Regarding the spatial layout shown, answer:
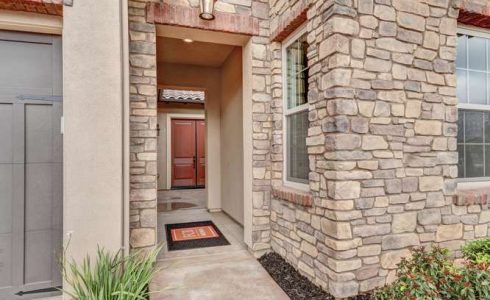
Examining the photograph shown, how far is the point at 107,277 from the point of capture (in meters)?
2.18

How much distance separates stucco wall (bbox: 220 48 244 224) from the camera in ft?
15.4

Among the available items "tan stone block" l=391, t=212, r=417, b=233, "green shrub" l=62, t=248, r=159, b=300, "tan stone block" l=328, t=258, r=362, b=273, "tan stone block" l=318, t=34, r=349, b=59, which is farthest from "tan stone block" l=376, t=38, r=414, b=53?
"green shrub" l=62, t=248, r=159, b=300

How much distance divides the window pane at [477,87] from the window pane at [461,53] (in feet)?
0.46

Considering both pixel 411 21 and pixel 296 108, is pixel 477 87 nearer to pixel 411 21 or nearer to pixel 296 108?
pixel 411 21

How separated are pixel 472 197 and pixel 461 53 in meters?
1.52

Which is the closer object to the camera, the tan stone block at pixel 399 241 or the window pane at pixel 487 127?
the tan stone block at pixel 399 241

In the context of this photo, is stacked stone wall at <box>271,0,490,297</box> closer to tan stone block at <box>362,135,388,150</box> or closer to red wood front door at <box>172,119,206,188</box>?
tan stone block at <box>362,135,388,150</box>

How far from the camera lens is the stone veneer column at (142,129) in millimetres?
3080

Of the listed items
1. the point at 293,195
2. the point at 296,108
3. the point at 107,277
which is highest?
the point at 296,108

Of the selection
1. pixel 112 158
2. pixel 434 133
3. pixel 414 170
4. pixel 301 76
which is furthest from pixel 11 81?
pixel 434 133

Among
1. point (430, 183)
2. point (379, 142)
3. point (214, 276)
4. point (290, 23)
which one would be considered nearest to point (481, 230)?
point (430, 183)

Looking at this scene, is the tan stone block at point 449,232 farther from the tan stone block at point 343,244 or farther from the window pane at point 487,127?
the window pane at point 487,127

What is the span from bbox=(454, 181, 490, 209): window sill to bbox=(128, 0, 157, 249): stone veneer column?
3160 millimetres

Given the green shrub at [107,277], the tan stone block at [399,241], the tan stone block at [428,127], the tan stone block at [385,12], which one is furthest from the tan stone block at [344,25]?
the green shrub at [107,277]
